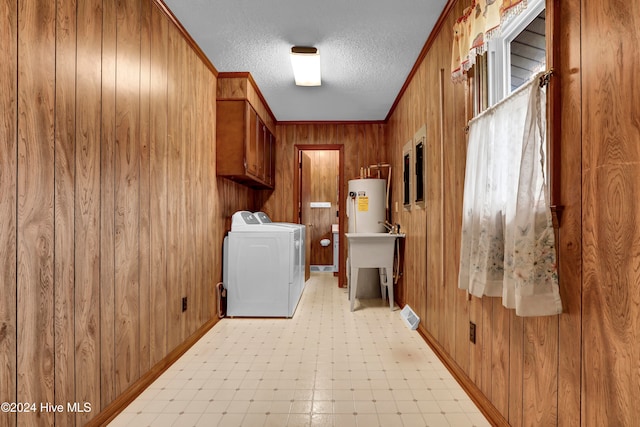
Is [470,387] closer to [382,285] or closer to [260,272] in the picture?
[260,272]

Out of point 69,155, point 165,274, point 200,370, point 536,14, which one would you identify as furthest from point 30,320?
point 536,14

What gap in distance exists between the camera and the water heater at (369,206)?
14.2 feet

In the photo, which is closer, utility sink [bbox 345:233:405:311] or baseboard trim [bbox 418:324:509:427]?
baseboard trim [bbox 418:324:509:427]

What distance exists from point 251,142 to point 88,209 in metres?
2.12

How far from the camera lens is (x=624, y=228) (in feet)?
3.05

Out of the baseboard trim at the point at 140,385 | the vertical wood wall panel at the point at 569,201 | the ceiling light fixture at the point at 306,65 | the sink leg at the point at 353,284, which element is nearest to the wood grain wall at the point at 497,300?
the vertical wood wall panel at the point at 569,201

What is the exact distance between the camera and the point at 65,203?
1.40 metres

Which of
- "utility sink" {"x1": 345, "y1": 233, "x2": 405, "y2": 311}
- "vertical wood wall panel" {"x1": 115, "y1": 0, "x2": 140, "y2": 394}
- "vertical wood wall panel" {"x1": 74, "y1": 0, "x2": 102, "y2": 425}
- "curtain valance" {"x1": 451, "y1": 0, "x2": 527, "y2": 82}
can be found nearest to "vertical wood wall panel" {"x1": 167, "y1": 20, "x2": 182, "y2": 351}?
"vertical wood wall panel" {"x1": 115, "y1": 0, "x2": 140, "y2": 394}

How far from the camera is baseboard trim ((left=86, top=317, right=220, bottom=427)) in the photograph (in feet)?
5.31

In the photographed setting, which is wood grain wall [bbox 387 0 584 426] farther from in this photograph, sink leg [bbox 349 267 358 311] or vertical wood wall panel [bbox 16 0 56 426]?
vertical wood wall panel [bbox 16 0 56 426]

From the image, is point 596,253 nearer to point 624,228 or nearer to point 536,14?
point 624,228

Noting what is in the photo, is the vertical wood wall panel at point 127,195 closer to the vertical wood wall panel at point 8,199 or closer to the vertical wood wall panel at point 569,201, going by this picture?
the vertical wood wall panel at point 8,199

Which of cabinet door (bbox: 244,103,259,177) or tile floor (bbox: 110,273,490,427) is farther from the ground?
cabinet door (bbox: 244,103,259,177)

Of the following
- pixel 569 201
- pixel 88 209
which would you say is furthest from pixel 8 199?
pixel 569 201
